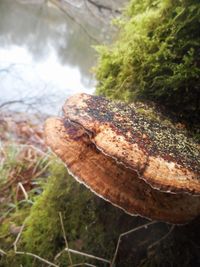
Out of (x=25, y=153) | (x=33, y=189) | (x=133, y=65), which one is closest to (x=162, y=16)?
(x=133, y=65)

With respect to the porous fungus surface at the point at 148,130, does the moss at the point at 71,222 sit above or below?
below

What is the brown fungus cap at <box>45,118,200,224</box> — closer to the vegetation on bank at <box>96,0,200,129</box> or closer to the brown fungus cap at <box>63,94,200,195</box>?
the brown fungus cap at <box>63,94,200,195</box>

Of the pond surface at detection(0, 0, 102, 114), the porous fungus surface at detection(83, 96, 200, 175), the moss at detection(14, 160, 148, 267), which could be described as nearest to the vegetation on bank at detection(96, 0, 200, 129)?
the porous fungus surface at detection(83, 96, 200, 175)

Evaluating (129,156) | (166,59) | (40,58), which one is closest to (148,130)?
(129,156)

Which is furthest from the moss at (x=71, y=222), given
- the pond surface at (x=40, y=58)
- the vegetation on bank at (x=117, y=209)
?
the pond surface at (x=40, y=58)

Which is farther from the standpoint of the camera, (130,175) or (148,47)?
(148,47)

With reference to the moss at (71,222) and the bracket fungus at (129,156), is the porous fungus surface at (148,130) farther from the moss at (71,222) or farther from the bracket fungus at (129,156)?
the moss at (71,222)

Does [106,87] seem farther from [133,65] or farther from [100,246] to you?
[100,246]
